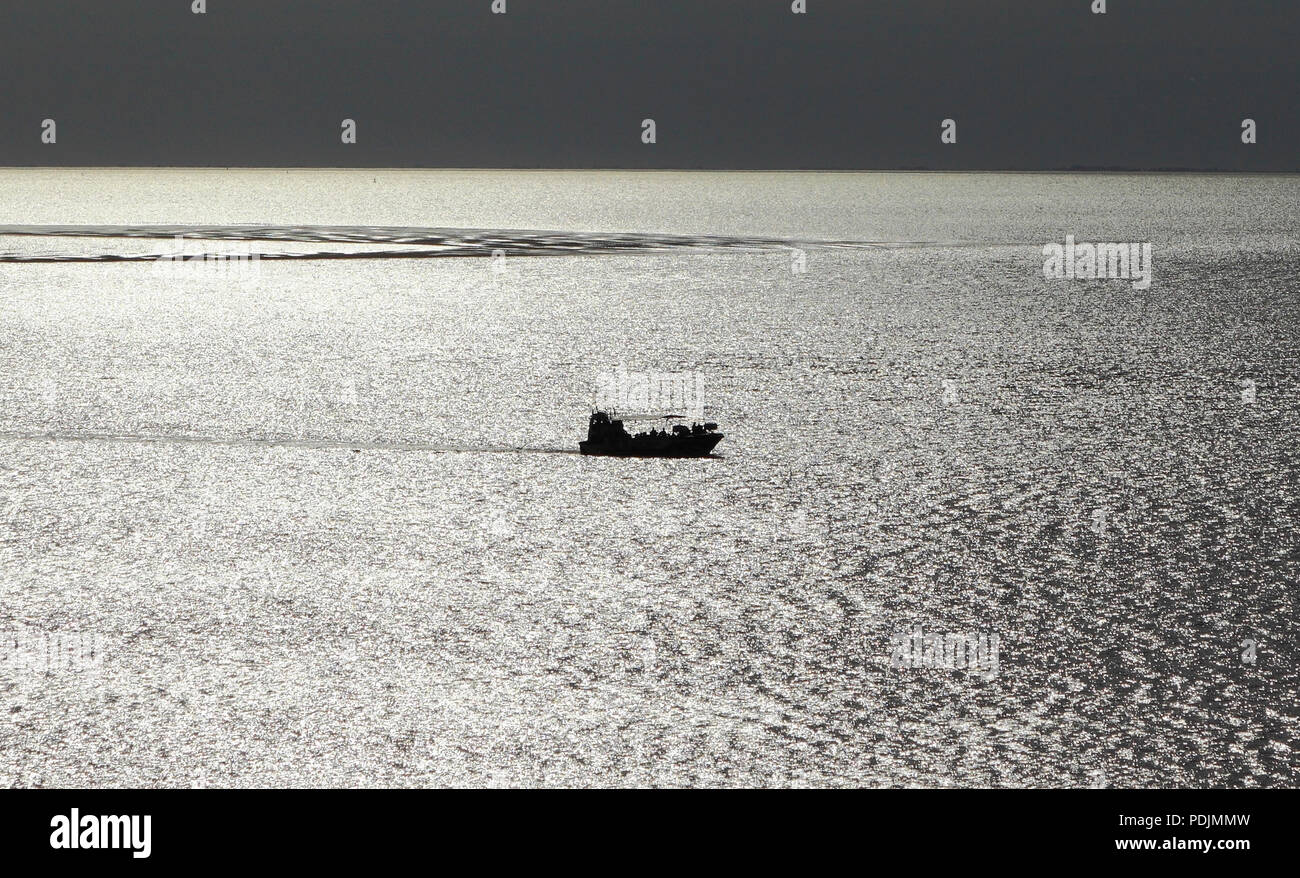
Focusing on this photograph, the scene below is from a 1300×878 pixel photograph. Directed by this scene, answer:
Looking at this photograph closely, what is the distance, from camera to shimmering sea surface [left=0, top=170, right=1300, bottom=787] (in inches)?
218

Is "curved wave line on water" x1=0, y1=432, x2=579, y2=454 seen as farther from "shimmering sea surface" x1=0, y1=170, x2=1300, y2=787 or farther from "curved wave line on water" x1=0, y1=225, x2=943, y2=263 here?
"curved wave line on water" x1=0, y1=225, x2=943, y2=263

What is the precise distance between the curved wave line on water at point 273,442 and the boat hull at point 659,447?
0.18 meters

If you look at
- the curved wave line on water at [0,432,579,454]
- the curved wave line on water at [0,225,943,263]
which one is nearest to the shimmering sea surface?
the curved wave line on water at [0,432,579,454]

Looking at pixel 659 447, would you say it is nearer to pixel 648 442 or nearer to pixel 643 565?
pixel 648 442

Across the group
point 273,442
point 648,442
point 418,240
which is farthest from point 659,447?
point 418,240

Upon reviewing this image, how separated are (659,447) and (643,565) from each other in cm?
400

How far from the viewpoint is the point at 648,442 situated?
40.3ft

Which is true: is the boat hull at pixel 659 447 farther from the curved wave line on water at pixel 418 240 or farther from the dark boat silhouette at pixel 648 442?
the curved wave line on water at pixel 418 240

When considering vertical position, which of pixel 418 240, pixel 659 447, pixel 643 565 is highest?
pixel 418 240

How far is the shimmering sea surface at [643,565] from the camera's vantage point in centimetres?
555

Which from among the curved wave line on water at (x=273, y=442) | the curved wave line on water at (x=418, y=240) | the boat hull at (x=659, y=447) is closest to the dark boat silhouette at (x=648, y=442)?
the boat hull at (x=659, y=447)

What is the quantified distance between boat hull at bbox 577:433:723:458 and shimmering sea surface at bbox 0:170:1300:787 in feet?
0.70
